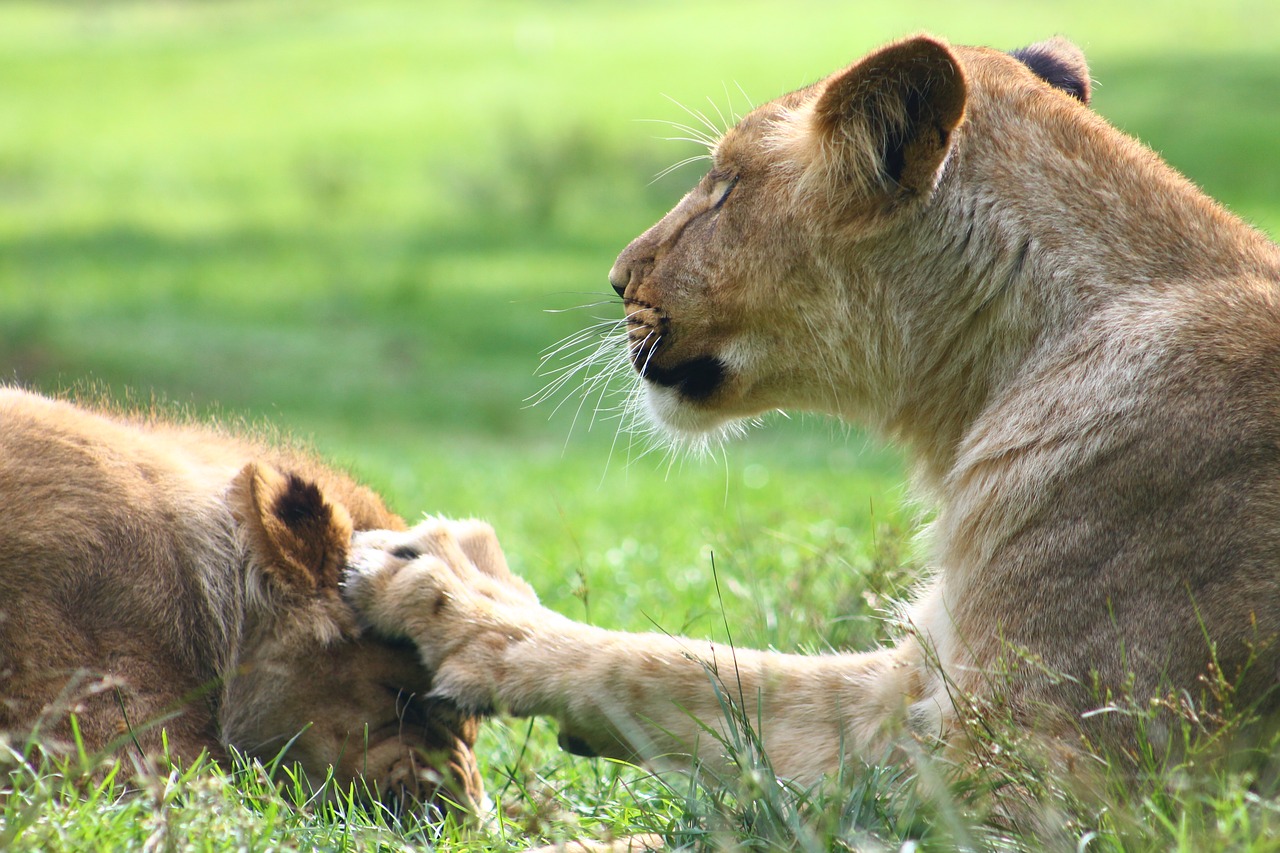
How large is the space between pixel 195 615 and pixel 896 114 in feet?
7.04

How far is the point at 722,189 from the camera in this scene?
12.1ft

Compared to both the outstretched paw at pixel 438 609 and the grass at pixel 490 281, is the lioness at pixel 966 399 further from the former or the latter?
the grass at pixel 490 281

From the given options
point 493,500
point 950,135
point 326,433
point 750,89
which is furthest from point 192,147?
point 950,135

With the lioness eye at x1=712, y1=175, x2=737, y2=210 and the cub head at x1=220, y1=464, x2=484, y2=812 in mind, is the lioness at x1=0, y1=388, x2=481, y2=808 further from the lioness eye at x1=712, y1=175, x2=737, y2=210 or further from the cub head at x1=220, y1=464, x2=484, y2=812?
the lioness eye at x1=712, y1=175, x2=737, y2=210

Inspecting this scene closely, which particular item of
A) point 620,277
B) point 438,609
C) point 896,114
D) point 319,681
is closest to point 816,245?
point 896,114

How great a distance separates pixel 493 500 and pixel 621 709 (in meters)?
5.76

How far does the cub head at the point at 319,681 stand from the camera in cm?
354

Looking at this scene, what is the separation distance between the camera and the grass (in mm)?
2871

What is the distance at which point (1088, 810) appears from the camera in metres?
2.62

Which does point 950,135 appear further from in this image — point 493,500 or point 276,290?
point 276,290

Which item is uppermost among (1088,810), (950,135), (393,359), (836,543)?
(950,135)

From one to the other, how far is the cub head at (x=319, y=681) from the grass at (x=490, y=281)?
0.16 metres

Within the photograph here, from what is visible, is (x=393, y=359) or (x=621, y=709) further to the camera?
(x=393, y=359)

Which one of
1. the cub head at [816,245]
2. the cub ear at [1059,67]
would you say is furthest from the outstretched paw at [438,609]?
the cub ear at [1059,67]
